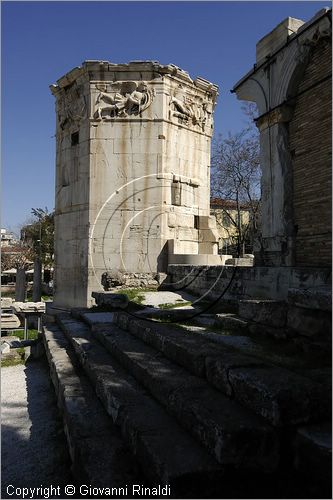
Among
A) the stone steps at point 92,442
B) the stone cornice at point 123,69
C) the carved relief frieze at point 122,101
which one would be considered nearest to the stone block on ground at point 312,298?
the stone steps at point 92,442

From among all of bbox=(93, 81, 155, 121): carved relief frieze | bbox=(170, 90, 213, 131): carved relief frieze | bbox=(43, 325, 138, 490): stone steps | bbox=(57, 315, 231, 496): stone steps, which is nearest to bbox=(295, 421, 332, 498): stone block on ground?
bbox=(57, 315, 231, 496): stone steps

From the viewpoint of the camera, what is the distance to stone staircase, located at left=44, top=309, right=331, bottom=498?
2.25 m

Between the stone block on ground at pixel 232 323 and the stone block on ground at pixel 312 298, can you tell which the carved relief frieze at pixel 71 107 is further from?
the stone block on ground at pixel 312 298

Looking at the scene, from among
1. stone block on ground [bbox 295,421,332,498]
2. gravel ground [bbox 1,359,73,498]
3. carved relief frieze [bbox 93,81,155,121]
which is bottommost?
gravel ground [bbox 1,359,73,498]

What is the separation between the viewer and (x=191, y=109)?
12328mm

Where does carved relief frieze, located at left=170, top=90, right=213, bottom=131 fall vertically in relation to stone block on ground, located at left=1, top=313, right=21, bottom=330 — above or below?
above

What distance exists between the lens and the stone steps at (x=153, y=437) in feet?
7.31

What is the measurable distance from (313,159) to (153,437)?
494 cm

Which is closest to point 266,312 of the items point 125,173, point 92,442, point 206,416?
point 206,416

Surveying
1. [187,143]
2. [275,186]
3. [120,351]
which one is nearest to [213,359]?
[120,351]

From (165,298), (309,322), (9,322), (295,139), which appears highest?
(295,139)

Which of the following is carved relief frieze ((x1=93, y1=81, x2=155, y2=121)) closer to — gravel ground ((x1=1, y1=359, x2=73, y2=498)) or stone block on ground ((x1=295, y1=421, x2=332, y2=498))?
gravel ground ((x1=1, y1=359, x2=73, y2=498))

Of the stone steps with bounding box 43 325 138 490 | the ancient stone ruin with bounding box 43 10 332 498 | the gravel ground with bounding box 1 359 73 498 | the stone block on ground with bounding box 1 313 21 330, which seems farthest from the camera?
the stone block on ground with bounding box 1 313 21 330

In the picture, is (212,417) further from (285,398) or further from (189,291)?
(189,291)
